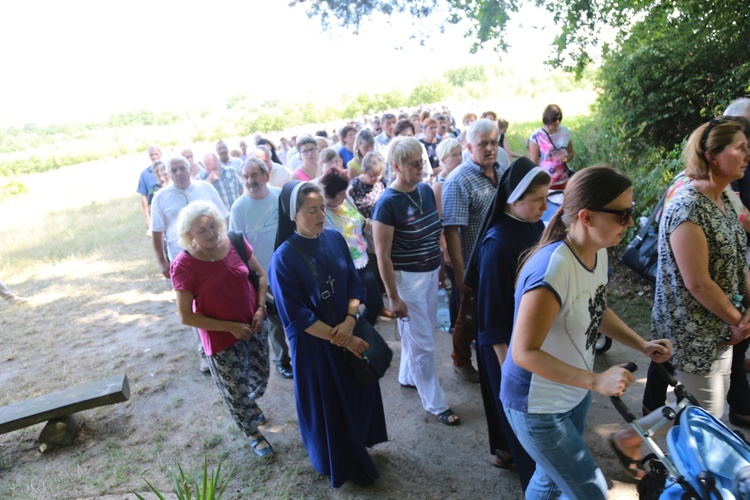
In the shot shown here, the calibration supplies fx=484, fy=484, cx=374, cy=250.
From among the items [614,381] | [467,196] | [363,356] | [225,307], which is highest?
[467,196]

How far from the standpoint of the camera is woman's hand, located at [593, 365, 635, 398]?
5.31 ft

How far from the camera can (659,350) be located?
211 cm

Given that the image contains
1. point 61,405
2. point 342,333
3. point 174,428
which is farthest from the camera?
point 174,428

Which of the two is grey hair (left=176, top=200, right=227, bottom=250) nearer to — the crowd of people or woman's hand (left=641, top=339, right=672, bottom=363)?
the crowd of people

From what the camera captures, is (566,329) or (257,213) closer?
(566,329)

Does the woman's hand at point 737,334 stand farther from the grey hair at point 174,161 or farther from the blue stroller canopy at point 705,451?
the grey hair at point 174,161

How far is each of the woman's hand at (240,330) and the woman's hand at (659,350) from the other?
239 centimetres

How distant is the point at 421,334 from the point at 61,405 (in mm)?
2890

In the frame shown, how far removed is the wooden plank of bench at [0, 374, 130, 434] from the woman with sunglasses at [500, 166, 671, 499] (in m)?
3.27

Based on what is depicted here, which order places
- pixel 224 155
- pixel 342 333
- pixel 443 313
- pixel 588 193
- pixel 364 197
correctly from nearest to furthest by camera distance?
1. pixel 588 193
2. pixel 342 333
3. pixel 364 197
4. pixel 443 313
5. pixel 224 155

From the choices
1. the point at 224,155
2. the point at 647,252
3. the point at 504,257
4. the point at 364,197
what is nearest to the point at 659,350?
the point at 504,257

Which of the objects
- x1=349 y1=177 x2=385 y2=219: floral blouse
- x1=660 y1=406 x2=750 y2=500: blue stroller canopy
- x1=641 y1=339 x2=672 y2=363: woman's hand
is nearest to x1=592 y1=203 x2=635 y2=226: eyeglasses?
x1=641 y1=339 x2=672 y2=363: woman's hand

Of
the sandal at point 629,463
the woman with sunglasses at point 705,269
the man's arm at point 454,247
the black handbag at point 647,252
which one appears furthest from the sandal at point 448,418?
the black handbag at point 647,252

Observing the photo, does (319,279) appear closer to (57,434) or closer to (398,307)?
(398,307)
